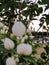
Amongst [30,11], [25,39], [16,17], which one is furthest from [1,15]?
[25,39]

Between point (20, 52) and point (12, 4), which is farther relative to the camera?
point (12, 4)

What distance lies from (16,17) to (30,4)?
16 centimetres

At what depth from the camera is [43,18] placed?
183cm

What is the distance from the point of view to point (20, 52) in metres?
0.72

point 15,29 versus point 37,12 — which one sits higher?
point 15,29

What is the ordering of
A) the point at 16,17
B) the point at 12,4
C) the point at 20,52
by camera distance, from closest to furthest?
the point at 20,52
the point at 12,4
the point at 16,17

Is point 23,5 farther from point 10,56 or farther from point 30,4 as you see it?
point 10,56

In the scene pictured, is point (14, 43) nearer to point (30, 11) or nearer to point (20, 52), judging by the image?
point (20, 52)

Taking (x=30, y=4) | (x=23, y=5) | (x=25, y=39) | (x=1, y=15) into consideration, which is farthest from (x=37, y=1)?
(x=25, y=39)

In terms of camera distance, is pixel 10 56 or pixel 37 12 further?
pixel 37 12

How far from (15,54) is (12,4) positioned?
0.90m

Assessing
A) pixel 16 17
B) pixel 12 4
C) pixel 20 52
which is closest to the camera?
pixel 20 52

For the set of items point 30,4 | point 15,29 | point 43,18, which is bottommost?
point 43,18

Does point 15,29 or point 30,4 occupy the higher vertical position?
point 15,29
